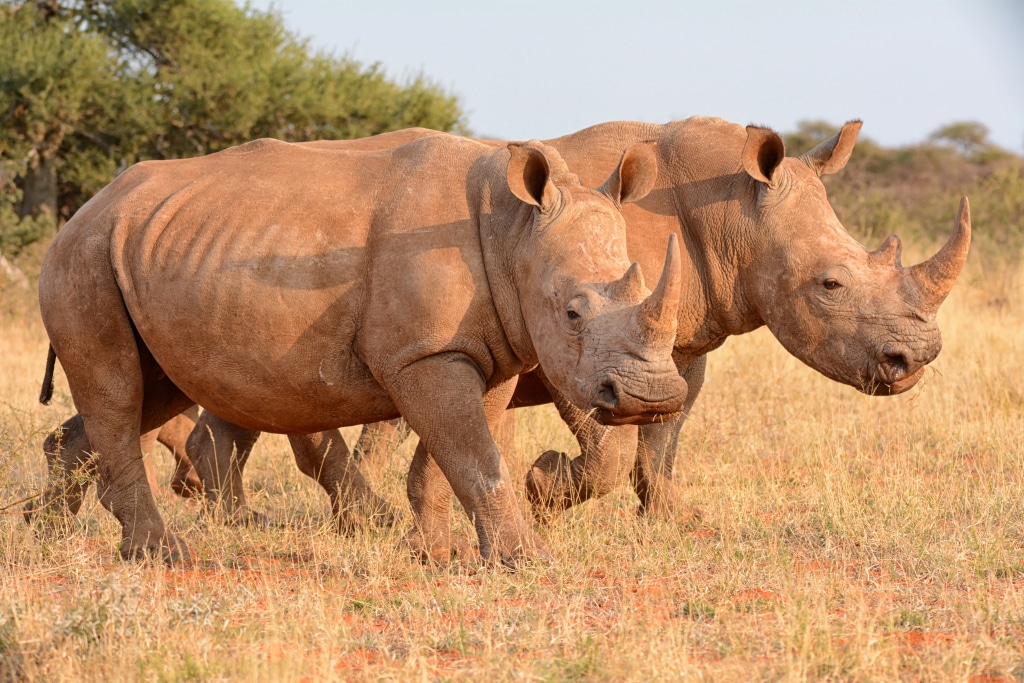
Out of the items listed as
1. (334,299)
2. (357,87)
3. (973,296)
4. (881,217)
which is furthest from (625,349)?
(357,87)

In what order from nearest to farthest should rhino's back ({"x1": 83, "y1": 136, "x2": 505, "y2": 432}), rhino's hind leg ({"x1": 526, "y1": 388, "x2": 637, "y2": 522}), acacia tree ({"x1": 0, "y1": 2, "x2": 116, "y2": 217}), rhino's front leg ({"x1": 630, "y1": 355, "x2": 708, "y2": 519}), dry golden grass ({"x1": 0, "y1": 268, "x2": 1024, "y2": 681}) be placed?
1. dry golden grass ({"x1": 0, "y1": 268, "x2": 1024, "y2": 681})
2. rhino's back ({"x1": 83, "y1": 136, "x2": 505, "y2": 432})
3. rhino's hind leg ({"x1": 526, "y1": 388, "x2": 637, "y2": 522})
4. rhino's front leg ({"x1": 630, "y1": 355, "x2": 708, "y2": 519})
5. acacia tree ({"x1": 0, "y1": 2, "x2": 116, "y2": 217})

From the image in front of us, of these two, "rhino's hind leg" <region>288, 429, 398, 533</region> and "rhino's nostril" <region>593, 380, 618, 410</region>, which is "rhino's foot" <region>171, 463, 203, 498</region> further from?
"rhino's nostril" <region>593, 380, 618, 410</region>

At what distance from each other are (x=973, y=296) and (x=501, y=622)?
11.3 m

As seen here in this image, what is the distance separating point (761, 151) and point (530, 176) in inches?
51.3

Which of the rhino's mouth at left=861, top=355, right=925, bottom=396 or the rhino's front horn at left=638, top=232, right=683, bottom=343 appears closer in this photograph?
the rhino's front horn at left=638, top=232, right=683, bottom=343

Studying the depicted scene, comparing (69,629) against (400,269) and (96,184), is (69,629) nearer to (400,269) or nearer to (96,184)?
(400,269)

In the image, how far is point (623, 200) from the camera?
588cm

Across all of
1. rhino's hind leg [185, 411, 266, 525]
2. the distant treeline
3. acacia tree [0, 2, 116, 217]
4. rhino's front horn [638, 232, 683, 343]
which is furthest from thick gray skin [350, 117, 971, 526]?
acacia tree [0, 2, 116, 217]

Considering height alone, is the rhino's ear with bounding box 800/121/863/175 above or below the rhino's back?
above

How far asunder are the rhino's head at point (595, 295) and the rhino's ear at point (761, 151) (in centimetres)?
64

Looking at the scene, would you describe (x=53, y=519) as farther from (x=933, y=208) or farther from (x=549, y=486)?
(x=933, y=208)

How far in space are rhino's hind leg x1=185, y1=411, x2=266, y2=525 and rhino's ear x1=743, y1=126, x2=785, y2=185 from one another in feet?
10.2

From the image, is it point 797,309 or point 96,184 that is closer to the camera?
point 797,309

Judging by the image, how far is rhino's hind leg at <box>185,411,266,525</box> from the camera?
7383mm
